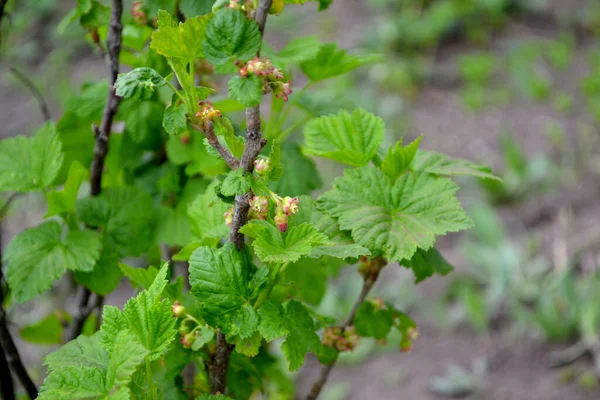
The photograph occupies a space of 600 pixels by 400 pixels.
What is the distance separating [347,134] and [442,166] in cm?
17

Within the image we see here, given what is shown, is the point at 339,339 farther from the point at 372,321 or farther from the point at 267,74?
the point at 267,74

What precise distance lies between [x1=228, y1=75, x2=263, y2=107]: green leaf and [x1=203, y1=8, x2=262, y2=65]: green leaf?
3 cm

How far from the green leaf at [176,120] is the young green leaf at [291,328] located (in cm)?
28

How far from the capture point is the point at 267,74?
854 mm

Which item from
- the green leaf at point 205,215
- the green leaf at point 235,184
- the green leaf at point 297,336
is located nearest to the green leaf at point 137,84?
the green leaf at point 235,184

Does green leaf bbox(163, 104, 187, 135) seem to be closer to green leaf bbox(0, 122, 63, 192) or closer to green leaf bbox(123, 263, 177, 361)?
green leaf bbox(123, 263, 177, 361)

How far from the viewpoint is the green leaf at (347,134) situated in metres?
1.13

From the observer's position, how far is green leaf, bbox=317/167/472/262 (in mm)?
992

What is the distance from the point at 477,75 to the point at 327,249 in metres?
3.80

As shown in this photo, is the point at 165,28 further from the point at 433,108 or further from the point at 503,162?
the point at 433,108

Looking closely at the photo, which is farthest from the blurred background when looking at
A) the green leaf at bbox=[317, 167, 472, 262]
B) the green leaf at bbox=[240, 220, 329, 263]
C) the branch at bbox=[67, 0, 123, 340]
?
the green leaf at bbox=[240, 220, 329, 263]

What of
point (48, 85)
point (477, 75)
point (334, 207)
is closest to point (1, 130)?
point (48, 85)

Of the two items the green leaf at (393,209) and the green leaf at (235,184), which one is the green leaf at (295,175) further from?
the green leaf at (235,184)

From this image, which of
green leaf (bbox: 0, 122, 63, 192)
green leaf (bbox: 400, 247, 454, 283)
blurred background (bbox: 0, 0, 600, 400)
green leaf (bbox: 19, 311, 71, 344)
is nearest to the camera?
green leaf (bbox: 400, 247, 454, 283)
